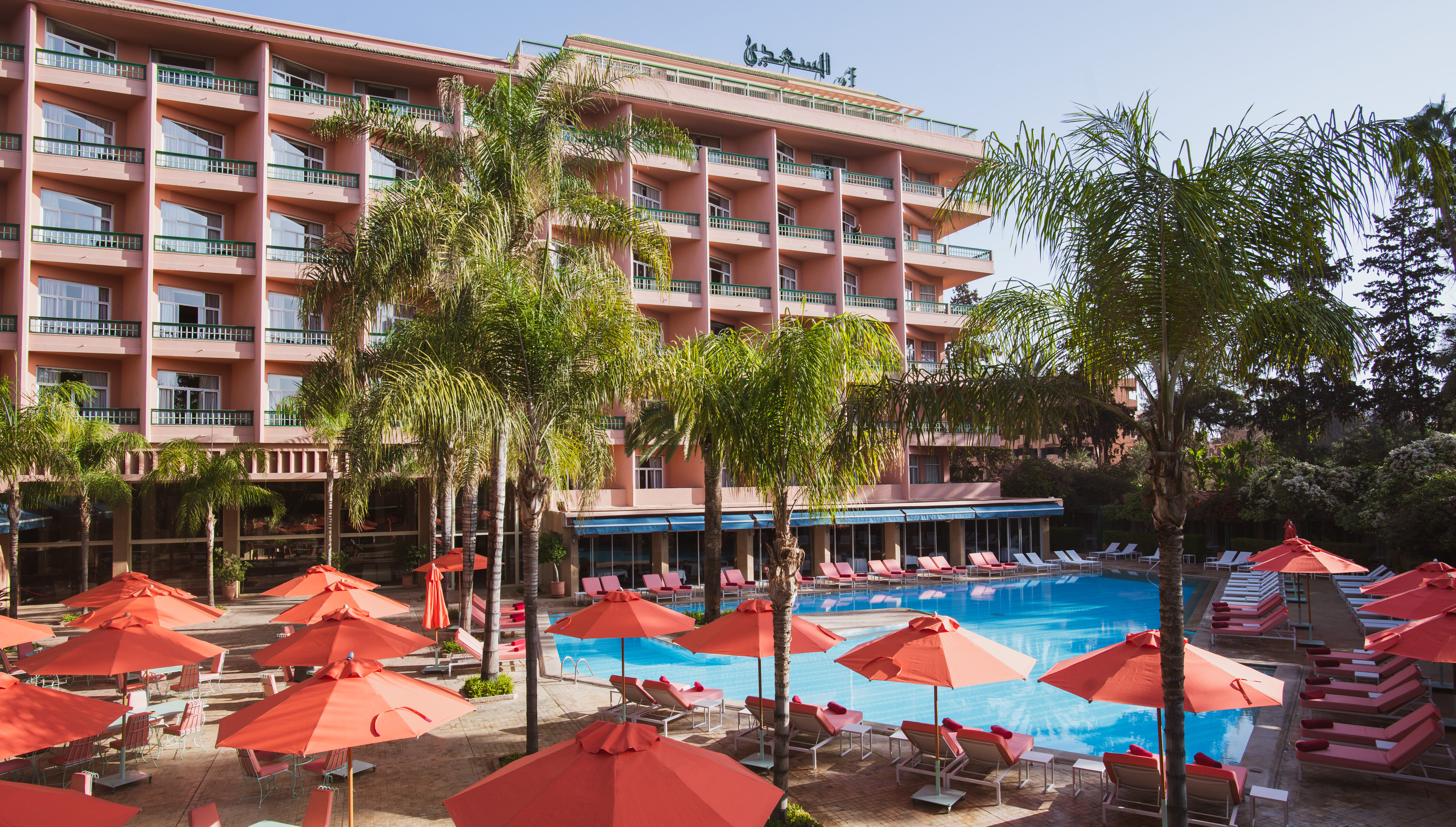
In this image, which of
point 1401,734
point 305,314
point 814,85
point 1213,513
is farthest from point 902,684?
point 814,85

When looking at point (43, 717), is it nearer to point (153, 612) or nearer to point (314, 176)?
point (153, 612)

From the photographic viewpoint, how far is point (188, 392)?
26203 millimetres

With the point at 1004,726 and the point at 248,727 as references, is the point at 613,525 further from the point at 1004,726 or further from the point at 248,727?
the point at 248,727

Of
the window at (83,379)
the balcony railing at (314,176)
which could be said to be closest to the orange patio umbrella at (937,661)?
the window at (83,379)

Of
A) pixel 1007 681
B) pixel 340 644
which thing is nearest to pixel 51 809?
pixel 340 644

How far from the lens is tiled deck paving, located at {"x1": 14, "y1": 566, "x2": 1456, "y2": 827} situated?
8.66 metres

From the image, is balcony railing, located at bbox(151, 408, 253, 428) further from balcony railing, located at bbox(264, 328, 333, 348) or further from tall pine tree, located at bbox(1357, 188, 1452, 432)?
tall pine tree, located at bbox(1357, 188, 1452, 432)

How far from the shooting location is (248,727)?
675 centimetres

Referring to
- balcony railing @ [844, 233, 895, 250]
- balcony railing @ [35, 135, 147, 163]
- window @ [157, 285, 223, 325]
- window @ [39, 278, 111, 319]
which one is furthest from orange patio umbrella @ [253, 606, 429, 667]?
balcony railing @ [844, 233, 895, 250]

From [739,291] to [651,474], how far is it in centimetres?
783

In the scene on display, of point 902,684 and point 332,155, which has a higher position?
point 332,155

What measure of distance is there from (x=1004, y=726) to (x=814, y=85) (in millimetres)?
34509

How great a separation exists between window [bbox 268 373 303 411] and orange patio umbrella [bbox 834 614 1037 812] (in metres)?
23.0

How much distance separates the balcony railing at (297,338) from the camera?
26.5 metres
